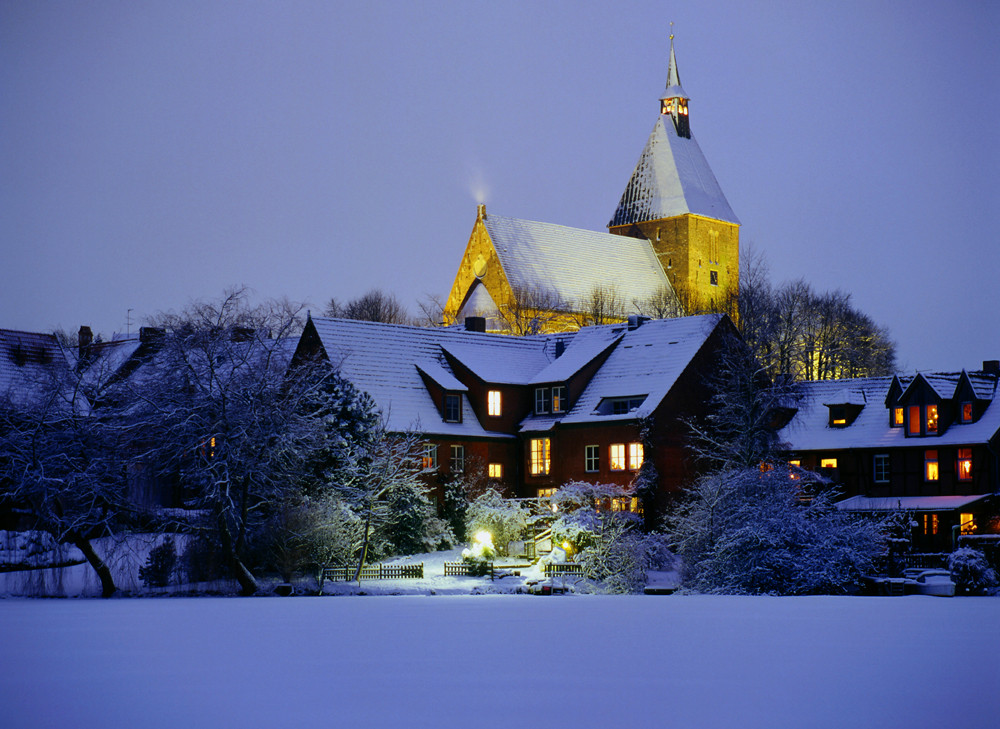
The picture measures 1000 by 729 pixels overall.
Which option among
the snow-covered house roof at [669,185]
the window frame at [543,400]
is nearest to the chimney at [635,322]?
the window frame at [543,400]

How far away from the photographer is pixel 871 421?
61906 millimetres

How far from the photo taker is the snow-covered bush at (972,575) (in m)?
41.1

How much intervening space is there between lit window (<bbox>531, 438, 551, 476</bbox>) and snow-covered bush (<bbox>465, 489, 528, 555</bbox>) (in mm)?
6233

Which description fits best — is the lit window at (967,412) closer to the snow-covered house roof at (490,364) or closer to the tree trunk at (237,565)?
the snow-covered house roof at (490,364)

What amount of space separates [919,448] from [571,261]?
59196 millimetres

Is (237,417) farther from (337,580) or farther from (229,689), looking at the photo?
(229,689)

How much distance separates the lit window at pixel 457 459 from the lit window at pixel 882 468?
58.5 feet

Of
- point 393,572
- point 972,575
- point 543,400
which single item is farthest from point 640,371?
point 972,575

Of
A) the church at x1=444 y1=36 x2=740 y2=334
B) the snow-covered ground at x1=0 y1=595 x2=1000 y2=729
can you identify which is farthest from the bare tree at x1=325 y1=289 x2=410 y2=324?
the snow-covered ground at x1=0 y1=595 x2=1000 y2=729

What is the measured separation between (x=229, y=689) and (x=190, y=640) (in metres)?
7.01

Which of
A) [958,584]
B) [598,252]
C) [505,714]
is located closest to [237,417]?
[958,584]

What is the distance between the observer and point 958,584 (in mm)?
41375

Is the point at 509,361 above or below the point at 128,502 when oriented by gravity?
above

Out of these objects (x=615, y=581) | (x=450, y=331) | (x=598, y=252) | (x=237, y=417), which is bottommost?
(x=615, y=581)
